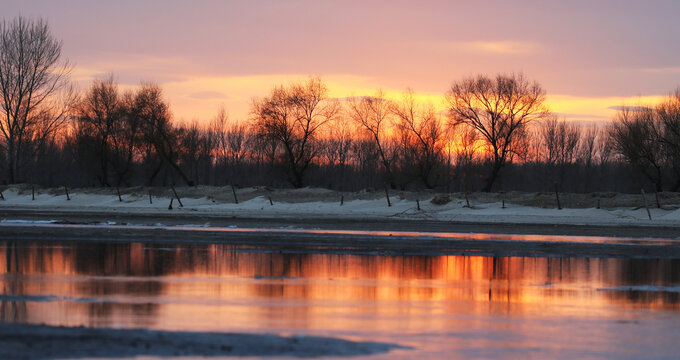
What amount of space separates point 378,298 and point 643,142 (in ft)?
175

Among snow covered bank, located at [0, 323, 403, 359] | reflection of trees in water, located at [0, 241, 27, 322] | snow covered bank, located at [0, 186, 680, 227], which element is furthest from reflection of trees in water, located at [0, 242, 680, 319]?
snow covered bank, located at [0, 186, 680, 227]

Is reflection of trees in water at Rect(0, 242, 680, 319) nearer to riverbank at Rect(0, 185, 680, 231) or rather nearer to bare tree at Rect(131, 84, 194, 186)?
riverbank at Rect(0, 185, 680, 231)

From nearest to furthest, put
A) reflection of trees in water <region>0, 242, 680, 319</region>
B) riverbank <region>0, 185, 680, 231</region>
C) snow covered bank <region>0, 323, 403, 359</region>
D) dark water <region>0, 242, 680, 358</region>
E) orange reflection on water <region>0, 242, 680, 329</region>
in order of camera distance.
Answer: snow covered bank <region>0, 323, 403, 359</region>, dark water <region>0, 242, 680, 358</region>, orange reflection on water <region>0, 242, 680, 329</region>, reflection of trees in water <region>0, 242, 680, 319</region>, riverbank <region>0, 185, 680, 231</region>

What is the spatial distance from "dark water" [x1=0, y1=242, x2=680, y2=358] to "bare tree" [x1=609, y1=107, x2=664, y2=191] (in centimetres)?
4399

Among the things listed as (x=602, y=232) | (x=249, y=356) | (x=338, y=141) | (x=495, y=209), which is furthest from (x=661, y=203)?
(x=338, y=141)

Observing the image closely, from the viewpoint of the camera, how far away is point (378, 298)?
1184 cm

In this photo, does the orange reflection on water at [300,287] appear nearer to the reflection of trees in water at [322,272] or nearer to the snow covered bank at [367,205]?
the reflection of trees in water at [322,272]

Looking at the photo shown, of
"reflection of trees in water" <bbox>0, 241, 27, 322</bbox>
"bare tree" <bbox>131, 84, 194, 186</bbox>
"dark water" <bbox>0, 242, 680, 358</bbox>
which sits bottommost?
"dark water" <bbox>0, 242, 680, 358</bbox>

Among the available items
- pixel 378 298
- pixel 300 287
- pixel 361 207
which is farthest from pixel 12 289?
pixel 361 207

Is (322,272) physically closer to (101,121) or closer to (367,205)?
(367,205)

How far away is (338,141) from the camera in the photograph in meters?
103

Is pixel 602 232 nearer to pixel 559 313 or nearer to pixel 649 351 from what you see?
pixel 559 313

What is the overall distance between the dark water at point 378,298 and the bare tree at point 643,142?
43993 millimetres

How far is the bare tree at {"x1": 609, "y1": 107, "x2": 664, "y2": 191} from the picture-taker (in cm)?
5800
